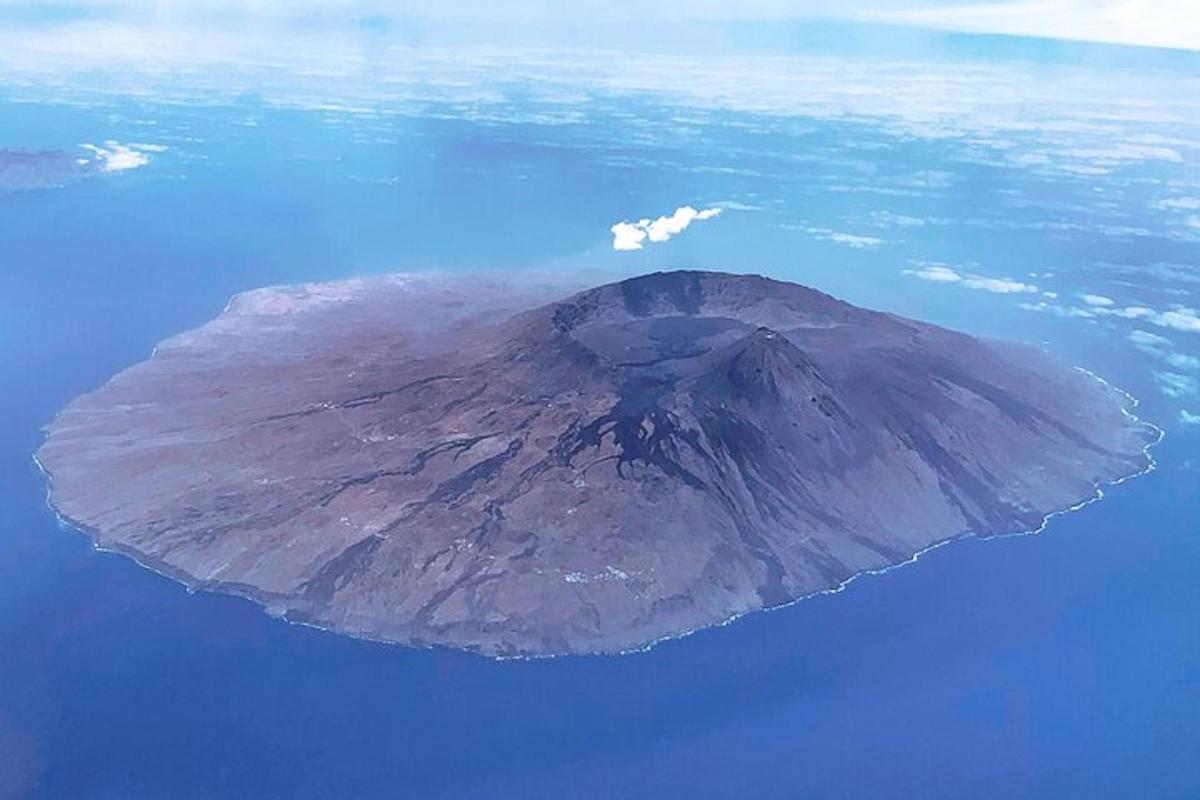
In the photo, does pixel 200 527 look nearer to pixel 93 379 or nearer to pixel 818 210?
pixel 93 379

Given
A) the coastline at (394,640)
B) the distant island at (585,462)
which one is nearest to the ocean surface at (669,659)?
the coastline at (394,640)

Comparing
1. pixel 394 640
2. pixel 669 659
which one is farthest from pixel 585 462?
pixel 394 640

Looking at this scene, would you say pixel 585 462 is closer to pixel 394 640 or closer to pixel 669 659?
pixel 669 659

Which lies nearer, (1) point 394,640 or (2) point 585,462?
(1) point 394,640

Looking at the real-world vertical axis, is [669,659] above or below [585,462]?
below

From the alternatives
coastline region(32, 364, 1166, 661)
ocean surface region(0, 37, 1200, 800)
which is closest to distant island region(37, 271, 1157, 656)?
coastline region(32, 364, 1166, 661)

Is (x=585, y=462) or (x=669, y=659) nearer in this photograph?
(x=669, y=659)

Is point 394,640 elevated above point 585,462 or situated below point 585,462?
below

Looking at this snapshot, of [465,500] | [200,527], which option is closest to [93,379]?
[200,527]

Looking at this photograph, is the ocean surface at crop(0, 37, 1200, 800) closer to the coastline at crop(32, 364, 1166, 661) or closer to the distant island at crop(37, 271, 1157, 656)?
the coastline at crop(32, 364, 1166, 661)
